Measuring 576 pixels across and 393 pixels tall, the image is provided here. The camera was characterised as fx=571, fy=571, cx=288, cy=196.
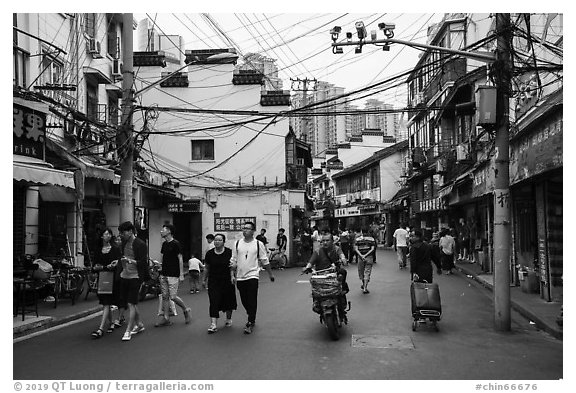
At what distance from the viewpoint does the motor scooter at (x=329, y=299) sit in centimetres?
870

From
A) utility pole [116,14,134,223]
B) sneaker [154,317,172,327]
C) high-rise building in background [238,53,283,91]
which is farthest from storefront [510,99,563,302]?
high-rise building in background [238,53,283,91]

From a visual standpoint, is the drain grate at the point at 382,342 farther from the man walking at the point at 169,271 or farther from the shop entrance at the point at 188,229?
the shop entrance at the point at 188,229

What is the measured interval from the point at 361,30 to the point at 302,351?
262 inches

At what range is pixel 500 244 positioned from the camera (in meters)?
9.54

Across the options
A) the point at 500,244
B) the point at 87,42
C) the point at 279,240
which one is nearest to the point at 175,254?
the point at 500,244

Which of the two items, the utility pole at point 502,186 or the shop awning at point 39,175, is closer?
the utility pole at point 502,186

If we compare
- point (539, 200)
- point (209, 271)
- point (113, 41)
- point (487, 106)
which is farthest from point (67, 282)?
point (113, 41)

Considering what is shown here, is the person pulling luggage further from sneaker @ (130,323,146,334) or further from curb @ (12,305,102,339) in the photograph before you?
curb @ (12,305,102,339)

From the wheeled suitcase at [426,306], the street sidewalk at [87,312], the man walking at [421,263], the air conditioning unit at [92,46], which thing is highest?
the air conditioning unit at [92,46]

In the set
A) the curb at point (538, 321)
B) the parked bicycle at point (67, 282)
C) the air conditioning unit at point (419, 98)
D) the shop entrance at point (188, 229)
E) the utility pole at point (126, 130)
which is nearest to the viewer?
the curb at point (538, 321)

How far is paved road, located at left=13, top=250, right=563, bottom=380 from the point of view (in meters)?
6.66

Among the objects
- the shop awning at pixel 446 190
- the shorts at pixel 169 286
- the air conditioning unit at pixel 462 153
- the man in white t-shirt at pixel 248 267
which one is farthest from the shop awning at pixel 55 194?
the shop awning at pixel 446 190

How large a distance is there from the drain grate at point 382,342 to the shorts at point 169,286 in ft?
11.1

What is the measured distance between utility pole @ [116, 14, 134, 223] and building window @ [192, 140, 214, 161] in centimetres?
1288
